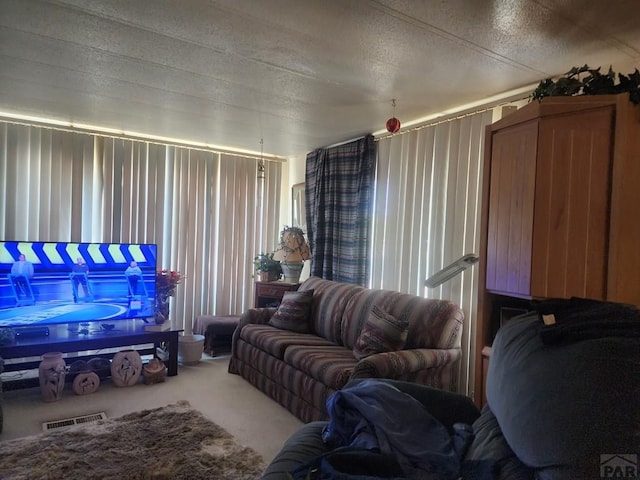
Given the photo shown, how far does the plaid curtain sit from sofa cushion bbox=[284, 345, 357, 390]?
49.0 inches

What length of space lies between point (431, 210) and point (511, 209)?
1.31 meters

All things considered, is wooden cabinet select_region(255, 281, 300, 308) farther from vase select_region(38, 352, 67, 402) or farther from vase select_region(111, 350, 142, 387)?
vase select_region(38, 352, 67, 402)

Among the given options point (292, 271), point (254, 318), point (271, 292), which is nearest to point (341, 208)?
point (292, 271)

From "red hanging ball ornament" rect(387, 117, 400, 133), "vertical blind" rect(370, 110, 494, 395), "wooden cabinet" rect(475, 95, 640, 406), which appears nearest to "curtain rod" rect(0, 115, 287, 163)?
"vertical blind" rect(370, 110, 494, 395)

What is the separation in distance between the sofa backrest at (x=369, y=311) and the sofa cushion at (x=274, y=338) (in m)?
0.16

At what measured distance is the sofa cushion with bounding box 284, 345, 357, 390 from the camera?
2.51 meters

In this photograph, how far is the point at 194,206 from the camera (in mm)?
4867

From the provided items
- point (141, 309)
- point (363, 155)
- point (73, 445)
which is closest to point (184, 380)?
point (141, 309)

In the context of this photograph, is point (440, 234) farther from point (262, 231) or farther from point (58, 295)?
point (58, 295)

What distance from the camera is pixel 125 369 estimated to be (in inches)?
133

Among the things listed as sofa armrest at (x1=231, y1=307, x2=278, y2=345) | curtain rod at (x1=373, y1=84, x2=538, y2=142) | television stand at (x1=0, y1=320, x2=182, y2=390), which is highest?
curtain rod at (x1=373, y1=84, x2=538, y2=142)

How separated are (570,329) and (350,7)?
5.28 feet

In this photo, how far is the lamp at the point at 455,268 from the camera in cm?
289

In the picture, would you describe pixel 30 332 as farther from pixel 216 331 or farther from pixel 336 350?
pixel 336 350
